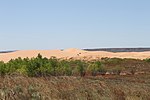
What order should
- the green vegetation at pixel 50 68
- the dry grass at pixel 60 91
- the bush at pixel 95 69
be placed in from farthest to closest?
the bush at pixel 95 69, the green vegetation at pixel 50 68, the dry grass at pixel 60 91

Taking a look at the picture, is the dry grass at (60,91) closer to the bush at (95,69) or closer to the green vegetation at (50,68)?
the green vegetation at (50,68)

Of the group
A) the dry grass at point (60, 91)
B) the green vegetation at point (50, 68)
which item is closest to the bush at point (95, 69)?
the green vegetation at point (50, 68)

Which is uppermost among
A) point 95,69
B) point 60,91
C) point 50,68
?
point 60,91

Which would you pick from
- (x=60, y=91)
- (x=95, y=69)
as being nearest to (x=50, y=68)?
(x=95, y=69)

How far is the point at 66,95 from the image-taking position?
28.4 feet

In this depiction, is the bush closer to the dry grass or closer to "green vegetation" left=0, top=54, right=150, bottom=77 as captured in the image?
"green vegetation" left=0, top=54, right=150, bottom=77

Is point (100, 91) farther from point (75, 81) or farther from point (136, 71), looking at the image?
point (136, 71)

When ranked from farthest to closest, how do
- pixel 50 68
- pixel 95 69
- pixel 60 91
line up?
1. pixel 95 69
2. pixel 50 68
3. pixel 60 91

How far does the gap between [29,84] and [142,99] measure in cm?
280

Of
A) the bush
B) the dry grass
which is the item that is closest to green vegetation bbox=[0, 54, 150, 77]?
the bush

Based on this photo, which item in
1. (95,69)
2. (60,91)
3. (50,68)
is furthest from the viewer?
(95,69)

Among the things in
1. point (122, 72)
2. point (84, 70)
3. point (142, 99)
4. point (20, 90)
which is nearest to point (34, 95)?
point (20, 90)

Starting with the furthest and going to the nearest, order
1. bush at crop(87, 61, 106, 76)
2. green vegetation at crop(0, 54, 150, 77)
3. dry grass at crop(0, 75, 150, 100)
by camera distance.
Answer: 1. bush at crop(87, 61, 106, 76)
2. green vegetation at crop(0, 54, 150, 77)
3. dry grass at crop(0, 75, 150, 100)

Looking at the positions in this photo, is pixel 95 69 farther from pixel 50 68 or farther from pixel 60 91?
pixel 60 91
